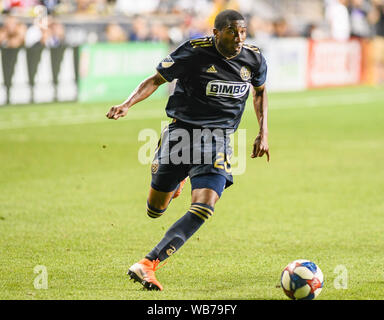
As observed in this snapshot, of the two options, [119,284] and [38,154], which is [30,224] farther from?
[38,154]

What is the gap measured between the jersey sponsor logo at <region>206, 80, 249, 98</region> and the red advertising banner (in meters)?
20.9

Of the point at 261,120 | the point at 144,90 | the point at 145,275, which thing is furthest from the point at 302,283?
the point at 144,90

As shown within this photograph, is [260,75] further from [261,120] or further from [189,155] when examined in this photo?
[189,155]

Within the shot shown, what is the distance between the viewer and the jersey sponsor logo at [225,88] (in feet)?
22.6

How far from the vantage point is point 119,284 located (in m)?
6.38

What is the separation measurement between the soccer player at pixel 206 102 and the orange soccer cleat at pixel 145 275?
2.28 ft

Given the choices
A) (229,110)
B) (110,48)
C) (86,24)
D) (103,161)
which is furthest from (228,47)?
(86,24)

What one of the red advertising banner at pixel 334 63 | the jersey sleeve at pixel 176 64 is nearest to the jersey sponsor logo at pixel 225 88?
the jersey sleeve at pixel 176 64

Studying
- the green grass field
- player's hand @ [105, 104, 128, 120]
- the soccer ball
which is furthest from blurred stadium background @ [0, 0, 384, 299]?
player's hand @ [105, 104, 128, 120]

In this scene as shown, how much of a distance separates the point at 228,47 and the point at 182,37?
2002 centimetres

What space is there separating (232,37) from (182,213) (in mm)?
3499

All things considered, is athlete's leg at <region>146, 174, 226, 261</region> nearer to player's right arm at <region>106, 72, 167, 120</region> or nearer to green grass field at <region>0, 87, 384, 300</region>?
green grass field at <region>0, 87, 384, 300</region>

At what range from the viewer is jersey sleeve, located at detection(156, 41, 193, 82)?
6879mm

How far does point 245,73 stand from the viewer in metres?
6.96
